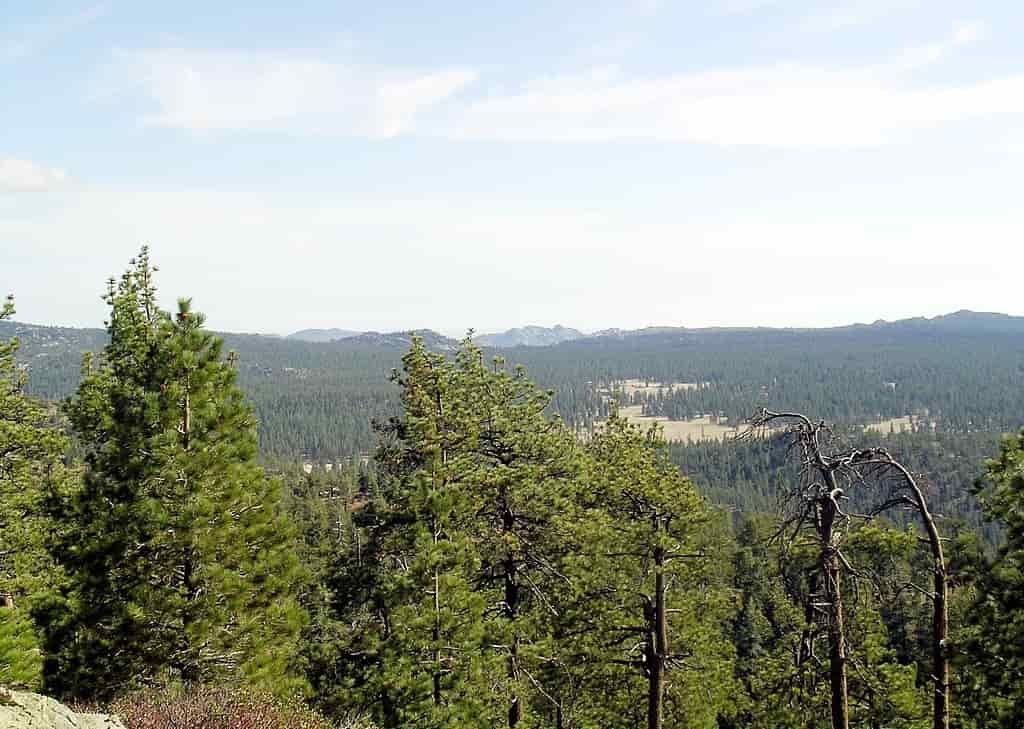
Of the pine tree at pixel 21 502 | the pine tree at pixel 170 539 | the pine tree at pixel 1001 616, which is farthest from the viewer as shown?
the pine tree at pixel 21 502

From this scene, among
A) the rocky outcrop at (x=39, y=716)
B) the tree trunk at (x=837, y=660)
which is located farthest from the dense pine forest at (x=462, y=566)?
the rocky outcrop at (x=39, y=716)

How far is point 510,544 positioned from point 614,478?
2.87m

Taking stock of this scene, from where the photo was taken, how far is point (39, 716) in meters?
6.93

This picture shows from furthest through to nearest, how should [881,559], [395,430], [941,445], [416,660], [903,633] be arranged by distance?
[941,445]
[903,633]
[395,430]
[416,660]
[881,559]

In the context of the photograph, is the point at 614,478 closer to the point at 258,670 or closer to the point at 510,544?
the point at 510,544

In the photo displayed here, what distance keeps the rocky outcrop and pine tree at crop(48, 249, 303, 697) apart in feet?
15.3

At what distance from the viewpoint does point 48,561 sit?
53.6 ft

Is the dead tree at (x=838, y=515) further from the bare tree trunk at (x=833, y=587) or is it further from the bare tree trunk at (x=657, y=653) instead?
the bare tree trunk at (x=657, y=653)

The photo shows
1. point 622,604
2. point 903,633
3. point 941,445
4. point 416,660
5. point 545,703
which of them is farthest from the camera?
point 941,445

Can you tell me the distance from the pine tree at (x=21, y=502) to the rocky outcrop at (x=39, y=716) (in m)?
4.94

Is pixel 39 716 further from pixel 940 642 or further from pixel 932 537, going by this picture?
pixel 940 642

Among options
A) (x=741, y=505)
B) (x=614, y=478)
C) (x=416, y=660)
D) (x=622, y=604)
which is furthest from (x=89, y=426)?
(x=741, y=505)

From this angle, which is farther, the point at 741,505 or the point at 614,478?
the point at 741,505

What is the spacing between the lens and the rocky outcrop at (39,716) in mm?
6711
